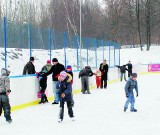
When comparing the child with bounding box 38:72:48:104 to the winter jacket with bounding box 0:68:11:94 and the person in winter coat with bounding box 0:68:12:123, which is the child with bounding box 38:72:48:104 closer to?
the person in winter coat with bounding box 0:68:12:123

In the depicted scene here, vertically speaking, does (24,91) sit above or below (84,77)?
below

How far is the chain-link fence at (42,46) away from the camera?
13.4m

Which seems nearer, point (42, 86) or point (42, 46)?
point (42, 86)

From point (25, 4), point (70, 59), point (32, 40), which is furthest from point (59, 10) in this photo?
point (32, 40)

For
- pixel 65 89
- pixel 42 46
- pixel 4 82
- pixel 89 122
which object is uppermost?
pixel 42 46

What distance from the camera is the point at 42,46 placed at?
55.7 ft

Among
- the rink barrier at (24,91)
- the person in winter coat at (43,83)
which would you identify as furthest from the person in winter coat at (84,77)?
the person in winter coat at (43,83)

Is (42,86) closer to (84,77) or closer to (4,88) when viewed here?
(84,77)

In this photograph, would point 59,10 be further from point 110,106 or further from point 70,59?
point 110,106

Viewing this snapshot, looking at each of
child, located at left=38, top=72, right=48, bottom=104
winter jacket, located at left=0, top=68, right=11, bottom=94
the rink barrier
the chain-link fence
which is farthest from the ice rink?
the chain-link fence

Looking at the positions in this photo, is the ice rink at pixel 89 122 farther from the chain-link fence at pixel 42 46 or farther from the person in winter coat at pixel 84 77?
the person in winter coat at pixel 84 77

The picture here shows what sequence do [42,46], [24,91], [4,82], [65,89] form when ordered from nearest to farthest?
A: 1. [4,82]
2. [65,89]
3. [24,91]
4. [42,46]

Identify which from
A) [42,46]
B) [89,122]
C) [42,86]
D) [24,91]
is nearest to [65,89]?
[89,122]

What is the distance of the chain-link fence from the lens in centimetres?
1340
